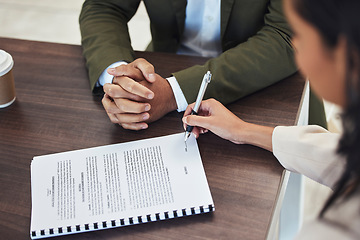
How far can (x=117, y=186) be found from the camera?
31.8 inches

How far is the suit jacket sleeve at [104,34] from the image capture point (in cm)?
110

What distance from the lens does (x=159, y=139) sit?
Answer: 2.99 feet

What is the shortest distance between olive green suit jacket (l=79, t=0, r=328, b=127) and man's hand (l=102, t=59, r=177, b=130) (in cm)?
6

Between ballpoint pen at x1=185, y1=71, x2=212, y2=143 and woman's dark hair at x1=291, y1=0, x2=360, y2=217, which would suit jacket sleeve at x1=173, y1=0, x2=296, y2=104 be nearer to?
ballpoint pen at x1=185, y1=71, x2=212, y2=143

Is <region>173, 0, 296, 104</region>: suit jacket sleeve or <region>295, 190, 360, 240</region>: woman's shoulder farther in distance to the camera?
<region>173, 0, 296, 104</region>: suit jacket sleeve

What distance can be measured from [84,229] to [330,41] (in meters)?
0.53

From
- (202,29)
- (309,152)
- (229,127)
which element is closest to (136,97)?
(229,127)

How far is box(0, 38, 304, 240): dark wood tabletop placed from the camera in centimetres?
75

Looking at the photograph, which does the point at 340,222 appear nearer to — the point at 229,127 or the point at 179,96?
the point at 229,127

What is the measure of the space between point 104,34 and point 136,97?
30 centimetres

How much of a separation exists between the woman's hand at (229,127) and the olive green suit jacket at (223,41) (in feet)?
0.29

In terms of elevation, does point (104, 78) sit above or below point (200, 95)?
below

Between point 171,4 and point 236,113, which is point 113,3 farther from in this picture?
point 236,113

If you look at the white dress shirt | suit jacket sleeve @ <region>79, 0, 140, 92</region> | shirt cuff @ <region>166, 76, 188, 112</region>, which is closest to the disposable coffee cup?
suit jacket sleeve @ <region>79, 0, 140, 92</region>
